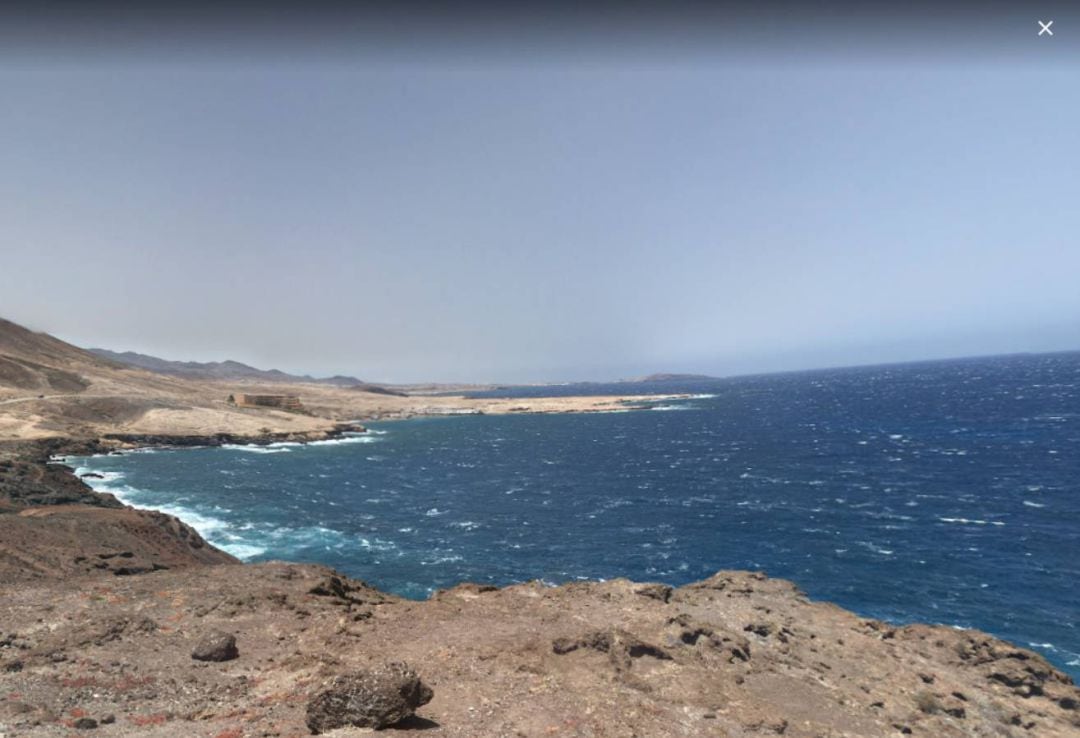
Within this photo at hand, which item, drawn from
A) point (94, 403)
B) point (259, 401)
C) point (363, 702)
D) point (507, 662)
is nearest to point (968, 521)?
point (507, 662)

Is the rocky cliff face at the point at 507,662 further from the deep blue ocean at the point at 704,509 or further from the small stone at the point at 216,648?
the deep blue ocean at the point at 704,509

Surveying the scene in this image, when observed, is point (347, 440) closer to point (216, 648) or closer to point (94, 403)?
point (94, 403)

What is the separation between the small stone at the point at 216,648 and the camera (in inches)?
632

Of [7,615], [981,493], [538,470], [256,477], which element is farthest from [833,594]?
[256,477]

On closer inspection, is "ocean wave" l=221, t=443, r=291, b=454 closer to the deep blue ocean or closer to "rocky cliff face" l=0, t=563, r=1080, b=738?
the deep blue ocean

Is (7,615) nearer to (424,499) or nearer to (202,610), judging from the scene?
(202,610)

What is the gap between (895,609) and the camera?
99.3 feet

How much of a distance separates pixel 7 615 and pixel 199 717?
9.89 metres

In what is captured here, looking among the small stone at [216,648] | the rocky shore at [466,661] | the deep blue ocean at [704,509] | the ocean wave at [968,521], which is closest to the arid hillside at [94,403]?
the deep blue ocean at [704,509]

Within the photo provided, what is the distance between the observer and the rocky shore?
43.3 feet

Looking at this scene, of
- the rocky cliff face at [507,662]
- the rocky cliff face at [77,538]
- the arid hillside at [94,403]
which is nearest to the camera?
the rocky cliff face at [507,662]

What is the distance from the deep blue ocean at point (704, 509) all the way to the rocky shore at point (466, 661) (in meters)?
9.77

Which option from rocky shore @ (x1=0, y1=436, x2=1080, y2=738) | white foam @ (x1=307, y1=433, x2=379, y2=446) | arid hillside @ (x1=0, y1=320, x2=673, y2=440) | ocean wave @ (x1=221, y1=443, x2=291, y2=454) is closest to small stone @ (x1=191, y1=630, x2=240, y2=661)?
rocky shore @ (x1=0, y1=436, x2=1080, y2=738)

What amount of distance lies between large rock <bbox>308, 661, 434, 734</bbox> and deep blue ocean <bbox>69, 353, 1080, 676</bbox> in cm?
2150
